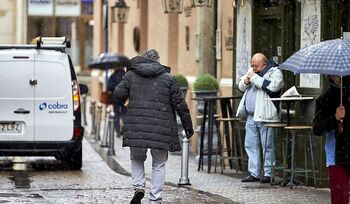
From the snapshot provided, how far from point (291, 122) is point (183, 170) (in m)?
1.63

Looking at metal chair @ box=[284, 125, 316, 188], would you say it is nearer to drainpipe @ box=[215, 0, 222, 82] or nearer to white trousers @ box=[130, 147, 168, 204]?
white trousers @ box=[130, 147, 168, 204]

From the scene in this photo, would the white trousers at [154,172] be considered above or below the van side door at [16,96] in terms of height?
below

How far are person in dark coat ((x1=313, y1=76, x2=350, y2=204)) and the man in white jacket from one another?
13.8ft

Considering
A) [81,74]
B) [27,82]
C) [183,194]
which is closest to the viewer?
[183,194]

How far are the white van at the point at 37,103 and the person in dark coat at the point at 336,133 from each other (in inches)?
271

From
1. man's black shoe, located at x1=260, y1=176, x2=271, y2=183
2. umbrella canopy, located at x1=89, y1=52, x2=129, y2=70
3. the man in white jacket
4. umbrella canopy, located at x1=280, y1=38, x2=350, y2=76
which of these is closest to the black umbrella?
umbrella canopy, located at x1=89, y1=52, x2=129, y2=70

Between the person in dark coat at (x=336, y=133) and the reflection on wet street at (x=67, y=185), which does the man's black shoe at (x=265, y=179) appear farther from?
the person in dark coat at (x=336, y=133)

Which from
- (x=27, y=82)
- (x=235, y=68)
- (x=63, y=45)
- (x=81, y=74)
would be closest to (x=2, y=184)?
(x=27, y=82)

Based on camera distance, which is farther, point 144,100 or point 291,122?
point 291,122

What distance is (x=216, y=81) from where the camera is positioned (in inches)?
709

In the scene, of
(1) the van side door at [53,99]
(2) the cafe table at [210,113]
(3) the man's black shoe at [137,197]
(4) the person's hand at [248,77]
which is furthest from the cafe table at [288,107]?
(1) the van side door at [53,99]

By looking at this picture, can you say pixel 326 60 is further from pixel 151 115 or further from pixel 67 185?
pixel 67 185

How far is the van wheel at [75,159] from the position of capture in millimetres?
16719

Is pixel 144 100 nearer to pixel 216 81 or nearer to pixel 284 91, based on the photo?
pixel 284 91
